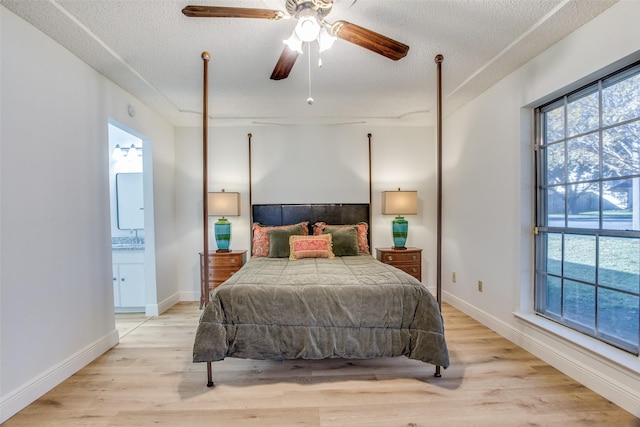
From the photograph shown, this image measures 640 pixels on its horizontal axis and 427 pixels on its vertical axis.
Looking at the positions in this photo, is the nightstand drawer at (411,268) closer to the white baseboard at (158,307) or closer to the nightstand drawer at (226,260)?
the nightstand drawer at (226,260)

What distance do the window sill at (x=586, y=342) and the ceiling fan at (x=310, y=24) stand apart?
2.39 metres

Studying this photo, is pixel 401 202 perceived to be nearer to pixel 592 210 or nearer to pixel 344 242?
pixel 344 242

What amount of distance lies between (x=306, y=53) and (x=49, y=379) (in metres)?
3.11

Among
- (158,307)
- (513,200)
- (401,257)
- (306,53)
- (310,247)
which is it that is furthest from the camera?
(401,257)

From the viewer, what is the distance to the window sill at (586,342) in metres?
1.74

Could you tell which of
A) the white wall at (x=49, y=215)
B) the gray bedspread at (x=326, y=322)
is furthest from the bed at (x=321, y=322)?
the white wall at (x=49, y=215)

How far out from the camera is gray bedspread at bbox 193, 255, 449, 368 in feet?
6.61

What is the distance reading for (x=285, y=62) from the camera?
1967 mm

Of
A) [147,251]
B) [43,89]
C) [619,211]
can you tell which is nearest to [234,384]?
[147,251]

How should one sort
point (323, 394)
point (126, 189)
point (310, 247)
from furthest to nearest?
1. point (126, 189)
2. point (310, 247)
3. point (323, 394)

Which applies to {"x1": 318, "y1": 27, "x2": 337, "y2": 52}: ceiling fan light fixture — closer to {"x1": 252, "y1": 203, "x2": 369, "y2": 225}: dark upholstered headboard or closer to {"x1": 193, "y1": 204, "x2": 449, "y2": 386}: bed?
{"x1": 193, "y1": 204, "x2": 449, "y2": 386}: bed

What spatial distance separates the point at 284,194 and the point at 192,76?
6.11 ft

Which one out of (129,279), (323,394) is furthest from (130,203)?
(323,394)

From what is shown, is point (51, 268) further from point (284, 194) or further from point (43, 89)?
point (284, 194)
